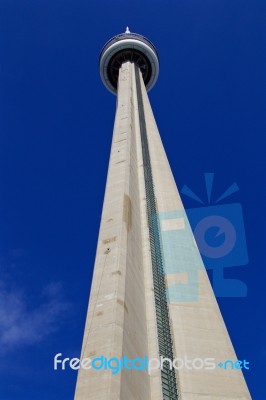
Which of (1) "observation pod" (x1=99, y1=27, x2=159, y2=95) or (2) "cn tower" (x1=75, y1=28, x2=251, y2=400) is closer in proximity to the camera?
(2) "cn tower" (x1=75, y1=28, x2=251, y2=400)

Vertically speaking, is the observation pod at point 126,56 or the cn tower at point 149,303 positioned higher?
the observation pod at point 126,56

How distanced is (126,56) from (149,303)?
992 inches

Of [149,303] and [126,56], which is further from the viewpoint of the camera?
[126,56]

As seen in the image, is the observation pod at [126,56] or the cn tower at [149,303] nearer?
the cn tower at [149,303]

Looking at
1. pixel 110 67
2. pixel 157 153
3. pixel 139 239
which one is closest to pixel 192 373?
pixel 139 239

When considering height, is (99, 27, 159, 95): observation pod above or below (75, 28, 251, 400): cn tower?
above

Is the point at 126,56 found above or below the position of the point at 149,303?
above

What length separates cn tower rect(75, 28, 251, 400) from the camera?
8.08 m

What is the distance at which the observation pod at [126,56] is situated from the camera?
1248 inches

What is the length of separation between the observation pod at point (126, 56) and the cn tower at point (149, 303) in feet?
50.0

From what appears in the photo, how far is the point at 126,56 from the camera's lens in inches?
1267

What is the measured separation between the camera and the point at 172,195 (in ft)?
55.7

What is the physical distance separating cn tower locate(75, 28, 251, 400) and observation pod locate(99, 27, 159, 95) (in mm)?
15229

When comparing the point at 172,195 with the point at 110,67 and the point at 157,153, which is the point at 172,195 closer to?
the point at 157,153
